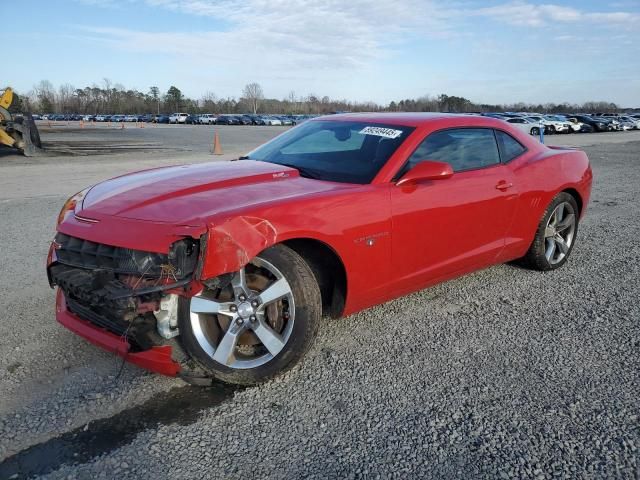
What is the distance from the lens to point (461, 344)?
3.31 m

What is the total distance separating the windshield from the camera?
3451mm

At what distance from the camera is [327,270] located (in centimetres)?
315

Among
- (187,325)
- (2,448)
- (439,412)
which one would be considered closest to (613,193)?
(439,412)

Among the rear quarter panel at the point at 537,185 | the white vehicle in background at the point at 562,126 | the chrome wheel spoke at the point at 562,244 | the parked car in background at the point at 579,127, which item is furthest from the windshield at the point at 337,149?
the parked car in background at the point at 579,127

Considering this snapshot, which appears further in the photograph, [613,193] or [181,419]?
[613,193]

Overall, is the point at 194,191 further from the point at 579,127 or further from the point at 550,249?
the point at 579,127

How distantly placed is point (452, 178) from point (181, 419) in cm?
239

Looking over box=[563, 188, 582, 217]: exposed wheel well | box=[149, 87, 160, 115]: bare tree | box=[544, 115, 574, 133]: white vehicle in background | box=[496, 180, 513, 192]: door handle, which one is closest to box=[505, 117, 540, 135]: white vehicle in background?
box=[544, 115, 574, 133]: white vehicle in background

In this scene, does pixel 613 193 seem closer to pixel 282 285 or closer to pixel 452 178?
pixel 452 178

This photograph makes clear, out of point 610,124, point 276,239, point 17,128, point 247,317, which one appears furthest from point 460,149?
point 610,124

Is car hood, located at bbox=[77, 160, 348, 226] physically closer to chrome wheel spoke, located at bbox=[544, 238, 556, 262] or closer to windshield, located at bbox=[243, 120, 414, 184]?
windshield, located at bbox=[243, 120, 414, 184]

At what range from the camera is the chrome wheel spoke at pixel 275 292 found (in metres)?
2.75

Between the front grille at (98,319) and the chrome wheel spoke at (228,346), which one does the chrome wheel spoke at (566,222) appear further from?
the front grille at (98,319)

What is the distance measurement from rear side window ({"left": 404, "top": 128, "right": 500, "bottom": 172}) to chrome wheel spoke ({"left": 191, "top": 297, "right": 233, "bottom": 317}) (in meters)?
1.53
